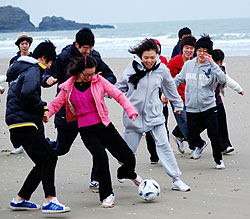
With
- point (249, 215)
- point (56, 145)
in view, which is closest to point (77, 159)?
point (56, 145)

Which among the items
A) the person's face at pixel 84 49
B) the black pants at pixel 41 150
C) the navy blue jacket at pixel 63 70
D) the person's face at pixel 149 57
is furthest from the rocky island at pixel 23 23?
the black pants at pixel 41 150

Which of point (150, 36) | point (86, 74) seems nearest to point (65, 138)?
point (86, 74)

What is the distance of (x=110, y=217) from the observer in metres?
5.27

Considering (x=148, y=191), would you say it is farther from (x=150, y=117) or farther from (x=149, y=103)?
(x=149, y=103)

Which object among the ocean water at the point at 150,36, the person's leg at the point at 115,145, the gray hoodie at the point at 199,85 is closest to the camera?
the person's leg at the point at 115,145

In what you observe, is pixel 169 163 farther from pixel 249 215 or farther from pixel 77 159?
pixel 77 159

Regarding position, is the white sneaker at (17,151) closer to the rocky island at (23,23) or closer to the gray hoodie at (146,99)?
the gray hoodie at (146,99)

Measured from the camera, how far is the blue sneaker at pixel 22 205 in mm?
5598

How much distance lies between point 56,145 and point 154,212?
1403 mm

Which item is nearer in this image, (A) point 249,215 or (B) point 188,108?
(A) point 249,215

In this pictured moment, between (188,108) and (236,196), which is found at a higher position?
(188,108)

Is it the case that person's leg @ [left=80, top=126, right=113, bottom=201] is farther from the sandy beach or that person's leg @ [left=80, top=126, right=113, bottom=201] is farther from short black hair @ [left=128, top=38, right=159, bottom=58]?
short black hair @ [left=128, top=38, right=159, bottom=58]

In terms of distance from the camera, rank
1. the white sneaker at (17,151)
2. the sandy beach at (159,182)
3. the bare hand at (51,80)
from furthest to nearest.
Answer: the white sneaker at (17,151), the bare hand at (51,80), the sandy beach at (159,182)

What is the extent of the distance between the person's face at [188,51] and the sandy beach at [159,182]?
1.39 meters
